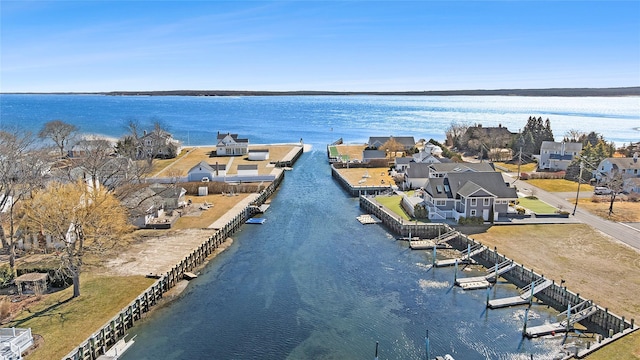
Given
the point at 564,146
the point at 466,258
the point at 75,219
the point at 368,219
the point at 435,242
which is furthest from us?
the point at 564,146

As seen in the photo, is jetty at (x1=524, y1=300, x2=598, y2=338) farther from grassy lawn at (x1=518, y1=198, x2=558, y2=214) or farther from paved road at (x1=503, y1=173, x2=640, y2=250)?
grassy lawn at (x1=518, y1=198, x2=558, y2=214)

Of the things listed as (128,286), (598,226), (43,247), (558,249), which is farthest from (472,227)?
(43,247)

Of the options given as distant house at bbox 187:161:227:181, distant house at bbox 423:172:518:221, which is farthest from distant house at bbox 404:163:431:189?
distant house at bbox 187:161:227:181

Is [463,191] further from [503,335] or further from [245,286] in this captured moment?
[245,286]

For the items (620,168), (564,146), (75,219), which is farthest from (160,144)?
(620,168)

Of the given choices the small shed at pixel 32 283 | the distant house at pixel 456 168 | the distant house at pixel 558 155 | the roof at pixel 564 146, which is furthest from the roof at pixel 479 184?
the small shed at pixel 32 283

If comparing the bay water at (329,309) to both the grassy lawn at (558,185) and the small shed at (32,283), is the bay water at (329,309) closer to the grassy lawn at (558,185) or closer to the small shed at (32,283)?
the small shed at (32,283)

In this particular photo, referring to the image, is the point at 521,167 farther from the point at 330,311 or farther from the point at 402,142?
the point at 330,311

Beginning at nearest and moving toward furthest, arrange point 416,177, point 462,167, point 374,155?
point 462,167 < point 416,177 < point 374,155
